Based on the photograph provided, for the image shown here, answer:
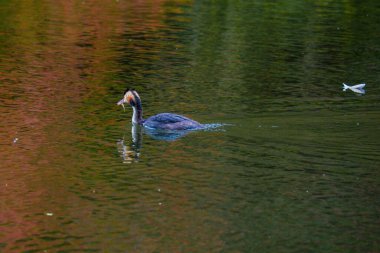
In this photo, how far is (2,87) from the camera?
20.5 metres

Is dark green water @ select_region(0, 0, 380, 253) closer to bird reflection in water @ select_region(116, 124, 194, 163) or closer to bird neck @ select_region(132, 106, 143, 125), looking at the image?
bird reflection in water @ select_region(116, 124, 194, 163)

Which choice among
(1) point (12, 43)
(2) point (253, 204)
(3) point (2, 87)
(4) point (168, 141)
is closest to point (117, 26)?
(1) point (12, 43)

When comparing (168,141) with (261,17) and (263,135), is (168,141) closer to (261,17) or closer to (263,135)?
(263,135)

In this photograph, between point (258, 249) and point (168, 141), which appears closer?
point (258, 249)

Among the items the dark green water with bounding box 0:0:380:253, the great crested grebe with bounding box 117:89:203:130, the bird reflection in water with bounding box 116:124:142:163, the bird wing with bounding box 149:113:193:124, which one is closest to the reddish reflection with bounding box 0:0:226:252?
the dark green water with bounding box 0:0:380:253

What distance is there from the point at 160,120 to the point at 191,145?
1310 mm

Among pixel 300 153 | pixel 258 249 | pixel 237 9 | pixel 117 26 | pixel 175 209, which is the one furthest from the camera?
pixel 237 9

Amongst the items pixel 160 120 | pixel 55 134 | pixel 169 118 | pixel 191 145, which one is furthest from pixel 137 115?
pixel 191 145

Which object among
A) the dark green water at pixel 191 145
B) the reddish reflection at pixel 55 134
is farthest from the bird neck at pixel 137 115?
the reddish reflection at pixel 55 134

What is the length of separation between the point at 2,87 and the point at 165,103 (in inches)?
145

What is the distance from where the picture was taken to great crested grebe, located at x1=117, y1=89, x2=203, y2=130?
666 inches

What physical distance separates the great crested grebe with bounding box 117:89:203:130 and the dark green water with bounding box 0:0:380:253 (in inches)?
10.3

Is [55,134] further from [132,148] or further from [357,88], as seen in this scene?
[357,88]

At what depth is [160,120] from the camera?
56.4 ft
